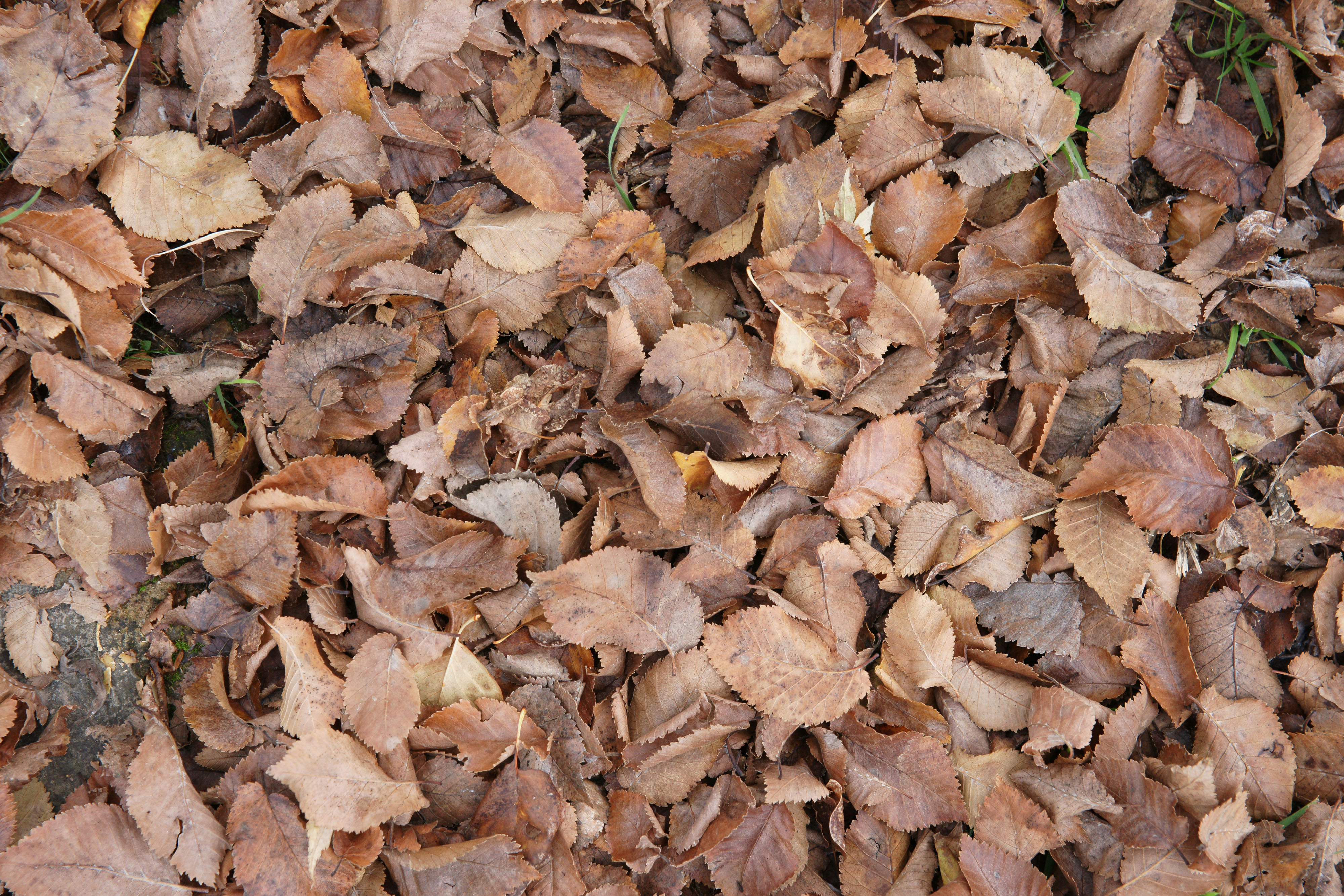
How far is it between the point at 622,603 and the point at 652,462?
0.32 m

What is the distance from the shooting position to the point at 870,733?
1810 mm

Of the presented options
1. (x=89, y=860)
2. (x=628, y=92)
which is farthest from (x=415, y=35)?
(x=89, y=860)

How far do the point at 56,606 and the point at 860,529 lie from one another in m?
1.89

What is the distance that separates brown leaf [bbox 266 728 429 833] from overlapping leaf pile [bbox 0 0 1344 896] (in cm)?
1

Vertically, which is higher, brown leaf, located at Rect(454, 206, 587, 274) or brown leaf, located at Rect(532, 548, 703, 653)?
brown leaf, located at Rect(454, 206, 587, 274)

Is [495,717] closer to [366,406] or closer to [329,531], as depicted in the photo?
[329,531]

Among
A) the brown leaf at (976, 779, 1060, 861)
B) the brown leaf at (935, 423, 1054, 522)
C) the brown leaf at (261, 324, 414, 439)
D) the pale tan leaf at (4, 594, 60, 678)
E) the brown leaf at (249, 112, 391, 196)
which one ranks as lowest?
the brown leaf at (976, 779, 1060, 861)

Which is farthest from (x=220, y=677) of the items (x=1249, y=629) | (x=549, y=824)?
(x=1249, y=629)

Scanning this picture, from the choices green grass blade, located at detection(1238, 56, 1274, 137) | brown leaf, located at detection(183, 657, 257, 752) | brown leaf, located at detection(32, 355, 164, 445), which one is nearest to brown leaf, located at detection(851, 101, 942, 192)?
green grass blade, located at detection(1238, 56, 1274, 137)

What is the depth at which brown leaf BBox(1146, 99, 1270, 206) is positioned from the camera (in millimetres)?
2055

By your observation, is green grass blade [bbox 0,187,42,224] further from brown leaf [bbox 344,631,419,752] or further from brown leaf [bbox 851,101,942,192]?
brown leaf [bbox 851,101,942,192]

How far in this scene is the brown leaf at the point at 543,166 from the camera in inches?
74.5

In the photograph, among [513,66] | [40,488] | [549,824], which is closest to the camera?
[549,824]

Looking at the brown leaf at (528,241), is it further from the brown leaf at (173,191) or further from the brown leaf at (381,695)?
the brown leaf at (381,695)
